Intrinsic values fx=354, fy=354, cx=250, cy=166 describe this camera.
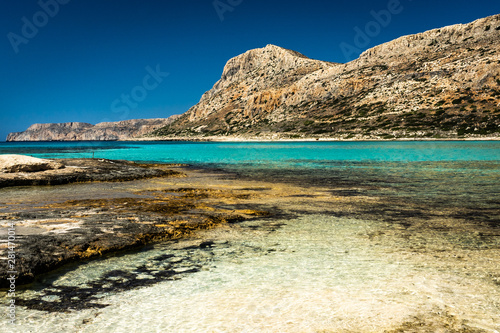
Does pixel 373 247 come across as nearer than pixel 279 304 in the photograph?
No

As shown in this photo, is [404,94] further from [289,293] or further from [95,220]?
[289,293]

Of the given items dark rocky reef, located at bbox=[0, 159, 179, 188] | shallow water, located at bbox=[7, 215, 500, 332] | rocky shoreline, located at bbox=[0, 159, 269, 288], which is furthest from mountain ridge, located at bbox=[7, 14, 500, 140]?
shallow water, located at bbox=[7, 215, 500, 332]

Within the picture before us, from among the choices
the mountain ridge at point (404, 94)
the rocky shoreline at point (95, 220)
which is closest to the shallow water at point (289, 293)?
the rocky shoreline at point (95, 220)

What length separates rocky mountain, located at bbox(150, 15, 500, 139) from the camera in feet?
390

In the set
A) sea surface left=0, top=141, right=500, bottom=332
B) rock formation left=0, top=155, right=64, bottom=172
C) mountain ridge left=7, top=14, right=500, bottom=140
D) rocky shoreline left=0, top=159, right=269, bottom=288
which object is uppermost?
mountain ridge left=7, top=14, right=500, bottom=140

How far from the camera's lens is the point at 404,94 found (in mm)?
141750

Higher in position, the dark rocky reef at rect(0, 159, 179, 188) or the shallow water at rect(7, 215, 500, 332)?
the dark rocky reef at rect(0, 159, 179, 188)

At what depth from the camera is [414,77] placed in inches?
5714

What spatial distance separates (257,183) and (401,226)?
13.1m

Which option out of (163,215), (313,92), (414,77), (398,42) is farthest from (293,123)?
(163,215)

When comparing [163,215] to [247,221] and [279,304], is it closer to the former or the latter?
[247,221]

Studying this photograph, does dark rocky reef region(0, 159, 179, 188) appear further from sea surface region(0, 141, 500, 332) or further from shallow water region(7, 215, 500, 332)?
shallow water region(7, 215, 500, 332)

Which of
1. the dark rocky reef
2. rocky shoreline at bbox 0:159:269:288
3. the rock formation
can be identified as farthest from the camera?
the rock formation

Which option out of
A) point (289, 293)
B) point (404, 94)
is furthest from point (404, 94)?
point (289, 293)
